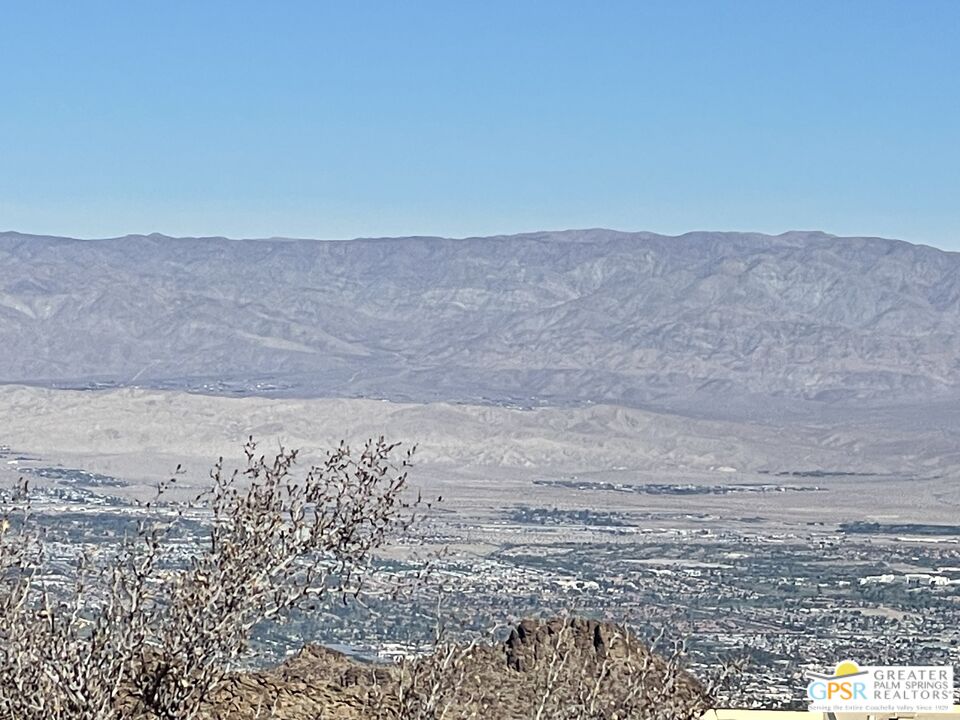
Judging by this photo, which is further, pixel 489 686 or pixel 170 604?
pixel 489 686

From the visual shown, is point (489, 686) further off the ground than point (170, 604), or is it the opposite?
point (170, 604)

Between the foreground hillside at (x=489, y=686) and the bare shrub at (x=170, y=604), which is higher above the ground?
the bare shrub at (x=170, y=604)

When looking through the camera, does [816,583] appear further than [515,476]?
No

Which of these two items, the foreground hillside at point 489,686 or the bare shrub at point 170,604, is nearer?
the bare shrub at point 170,604

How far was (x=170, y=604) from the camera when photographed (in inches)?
334

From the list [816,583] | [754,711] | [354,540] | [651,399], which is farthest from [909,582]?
[651,399]

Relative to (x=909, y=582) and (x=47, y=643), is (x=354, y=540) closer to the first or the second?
(x=47, y=643)

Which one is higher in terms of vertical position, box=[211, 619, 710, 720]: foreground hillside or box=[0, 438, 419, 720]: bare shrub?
box=[0, 438, 419, 720]: bare shrub

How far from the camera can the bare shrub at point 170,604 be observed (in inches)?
321

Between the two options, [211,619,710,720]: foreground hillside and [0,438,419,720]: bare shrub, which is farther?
[211,619,710,720]: foreground hillside

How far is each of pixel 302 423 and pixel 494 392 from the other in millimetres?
46485

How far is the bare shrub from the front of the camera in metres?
8.15

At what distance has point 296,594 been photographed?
870cm

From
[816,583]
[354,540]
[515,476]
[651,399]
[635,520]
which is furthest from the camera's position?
[651,399]
